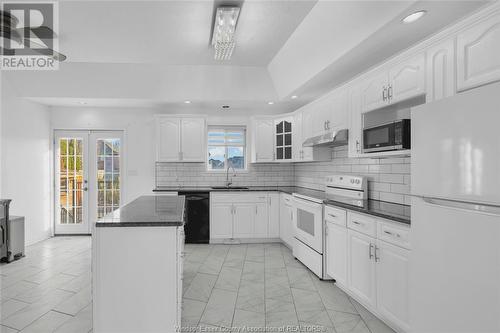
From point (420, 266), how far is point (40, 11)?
3.87m

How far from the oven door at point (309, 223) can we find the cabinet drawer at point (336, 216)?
0.43ft

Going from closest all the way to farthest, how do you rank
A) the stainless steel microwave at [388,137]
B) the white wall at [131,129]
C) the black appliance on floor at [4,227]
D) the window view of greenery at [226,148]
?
the stainless steel microwave at [388,137]
the black appliance on floor at [4,227]
the white wall at [131,129]
the window view of greenery at [226,148]

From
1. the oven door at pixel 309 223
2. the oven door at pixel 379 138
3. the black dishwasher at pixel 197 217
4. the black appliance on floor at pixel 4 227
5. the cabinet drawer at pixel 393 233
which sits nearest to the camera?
the cabinet drawer at pixel 393 233

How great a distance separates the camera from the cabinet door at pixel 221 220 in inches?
195

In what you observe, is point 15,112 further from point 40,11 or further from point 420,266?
point 420,266

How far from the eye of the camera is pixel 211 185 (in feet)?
18.4

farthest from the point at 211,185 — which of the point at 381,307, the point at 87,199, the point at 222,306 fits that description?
the point at 381,307

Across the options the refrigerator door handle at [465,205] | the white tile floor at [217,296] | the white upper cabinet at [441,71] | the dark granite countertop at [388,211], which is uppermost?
the white upper cabinet at [441,71]

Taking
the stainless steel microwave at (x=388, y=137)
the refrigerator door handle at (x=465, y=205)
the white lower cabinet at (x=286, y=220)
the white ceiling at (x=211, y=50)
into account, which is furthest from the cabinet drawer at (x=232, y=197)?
the refrigerator door handle at (x=465, y=205)

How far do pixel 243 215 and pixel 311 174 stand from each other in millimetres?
1406

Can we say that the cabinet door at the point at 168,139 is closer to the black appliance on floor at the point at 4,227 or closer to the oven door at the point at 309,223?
the black appliance on floor at the point at 4,227

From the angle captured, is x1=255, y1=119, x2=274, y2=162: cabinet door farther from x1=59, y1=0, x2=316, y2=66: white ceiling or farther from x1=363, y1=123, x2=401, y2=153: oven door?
x1=363, y1=123, x2=401, y2=153: oven door

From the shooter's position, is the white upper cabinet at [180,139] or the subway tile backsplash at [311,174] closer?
the subway tile backsplash at [311,174]

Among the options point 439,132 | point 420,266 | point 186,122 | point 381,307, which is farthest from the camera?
point 186,122
